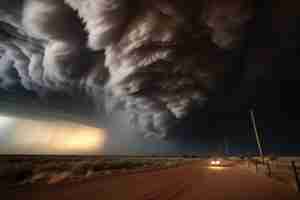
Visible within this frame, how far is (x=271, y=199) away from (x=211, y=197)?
224cm

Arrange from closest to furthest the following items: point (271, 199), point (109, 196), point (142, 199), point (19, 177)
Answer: point (271, 199) → point (142, 199) → point (109, 196) → point (19, 177)

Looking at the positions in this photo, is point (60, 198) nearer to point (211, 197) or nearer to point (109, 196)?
point (109, 196)

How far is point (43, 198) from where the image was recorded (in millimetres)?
6203

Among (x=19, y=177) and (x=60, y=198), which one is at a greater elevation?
(x=60, y=198)

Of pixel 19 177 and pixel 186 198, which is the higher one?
pixel 186 198

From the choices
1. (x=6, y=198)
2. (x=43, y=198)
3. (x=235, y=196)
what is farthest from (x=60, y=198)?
(x=235, y=196)

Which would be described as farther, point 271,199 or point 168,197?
point 168,197

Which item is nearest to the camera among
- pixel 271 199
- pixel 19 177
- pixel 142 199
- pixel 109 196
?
pixel 271 199

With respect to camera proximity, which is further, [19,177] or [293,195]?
[19,177]

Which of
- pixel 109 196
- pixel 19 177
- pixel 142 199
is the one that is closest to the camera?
pixel 142 199

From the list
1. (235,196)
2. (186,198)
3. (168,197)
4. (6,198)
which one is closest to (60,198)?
(6,198)

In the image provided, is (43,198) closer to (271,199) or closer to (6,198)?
(6,198)

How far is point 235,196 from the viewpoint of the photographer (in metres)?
6.05

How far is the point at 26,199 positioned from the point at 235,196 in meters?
9.06
